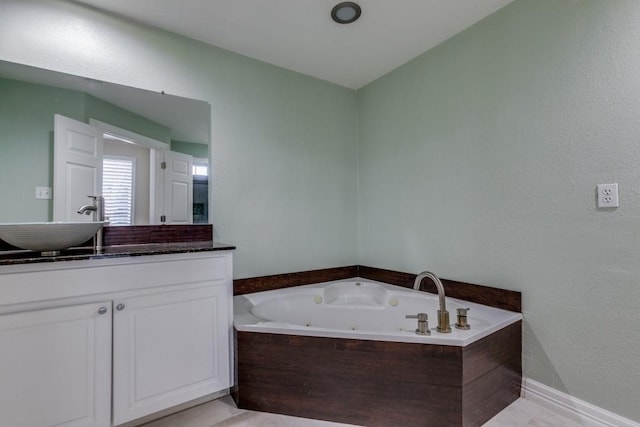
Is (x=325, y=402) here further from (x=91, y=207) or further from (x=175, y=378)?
(x=91, y=207)

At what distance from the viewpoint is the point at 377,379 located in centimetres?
149

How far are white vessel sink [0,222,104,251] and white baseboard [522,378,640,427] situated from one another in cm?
250

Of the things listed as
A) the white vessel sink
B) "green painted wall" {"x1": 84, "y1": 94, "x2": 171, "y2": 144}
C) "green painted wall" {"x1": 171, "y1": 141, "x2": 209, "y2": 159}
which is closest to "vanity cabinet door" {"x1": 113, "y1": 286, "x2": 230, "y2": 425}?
the white vessel sink

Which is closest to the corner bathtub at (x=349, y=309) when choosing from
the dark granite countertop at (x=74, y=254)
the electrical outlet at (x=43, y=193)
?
the dark granite countertop at (x=74, y=254)

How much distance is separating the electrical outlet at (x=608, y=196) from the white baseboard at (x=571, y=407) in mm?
978

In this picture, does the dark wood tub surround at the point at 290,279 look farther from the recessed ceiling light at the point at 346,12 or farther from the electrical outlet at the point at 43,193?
the recessed ceiling light at the point at 346,12

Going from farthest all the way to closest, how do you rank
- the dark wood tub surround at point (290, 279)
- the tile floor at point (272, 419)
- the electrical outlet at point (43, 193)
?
the dark wood tub surround at point (290, 279) < the electrical outlet at point (43, 193) < the tile floor at point (272, 419)

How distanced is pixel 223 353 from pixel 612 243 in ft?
6.73

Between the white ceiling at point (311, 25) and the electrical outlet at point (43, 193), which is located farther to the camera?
the white ceiling at point (311, 25)

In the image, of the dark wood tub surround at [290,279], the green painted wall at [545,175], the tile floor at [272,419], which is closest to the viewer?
the green painted wall at [545,175]

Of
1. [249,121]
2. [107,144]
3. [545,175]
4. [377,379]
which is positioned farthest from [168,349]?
[545,175]

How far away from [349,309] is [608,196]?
1.67 m

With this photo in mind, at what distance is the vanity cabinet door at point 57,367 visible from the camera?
124 centimetres

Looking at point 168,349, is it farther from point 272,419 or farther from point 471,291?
point 471,291
